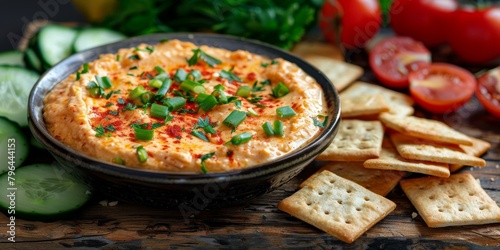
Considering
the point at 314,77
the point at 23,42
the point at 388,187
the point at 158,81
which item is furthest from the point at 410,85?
the point at 23,42

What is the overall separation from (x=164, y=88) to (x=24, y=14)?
4722 millimetres

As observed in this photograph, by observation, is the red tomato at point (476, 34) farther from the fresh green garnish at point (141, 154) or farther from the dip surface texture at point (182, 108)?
the fresh green garnish at point (141, 154)

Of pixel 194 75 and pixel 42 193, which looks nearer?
pixel 42 193

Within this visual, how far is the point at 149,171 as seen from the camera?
3.16m

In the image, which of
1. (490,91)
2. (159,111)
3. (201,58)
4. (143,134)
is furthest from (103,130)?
(490,91)

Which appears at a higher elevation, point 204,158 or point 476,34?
point 204,158

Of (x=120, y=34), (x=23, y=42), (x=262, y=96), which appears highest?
(x=262, y=96)

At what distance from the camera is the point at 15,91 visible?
4.41 meters

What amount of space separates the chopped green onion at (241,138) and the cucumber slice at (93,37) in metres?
2.25

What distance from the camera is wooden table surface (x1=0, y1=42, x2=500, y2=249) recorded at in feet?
11.3

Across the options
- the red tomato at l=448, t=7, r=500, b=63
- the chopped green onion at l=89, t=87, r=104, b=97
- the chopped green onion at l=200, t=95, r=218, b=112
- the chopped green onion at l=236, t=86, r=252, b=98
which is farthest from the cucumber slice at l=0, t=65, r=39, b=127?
the red tomato at l=448, t=7, r=500, b=63

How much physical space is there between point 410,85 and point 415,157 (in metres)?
1.34

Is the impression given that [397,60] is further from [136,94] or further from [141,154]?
[141,154]

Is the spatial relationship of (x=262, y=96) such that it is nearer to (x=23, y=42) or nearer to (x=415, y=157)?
(x=415, y=157)
